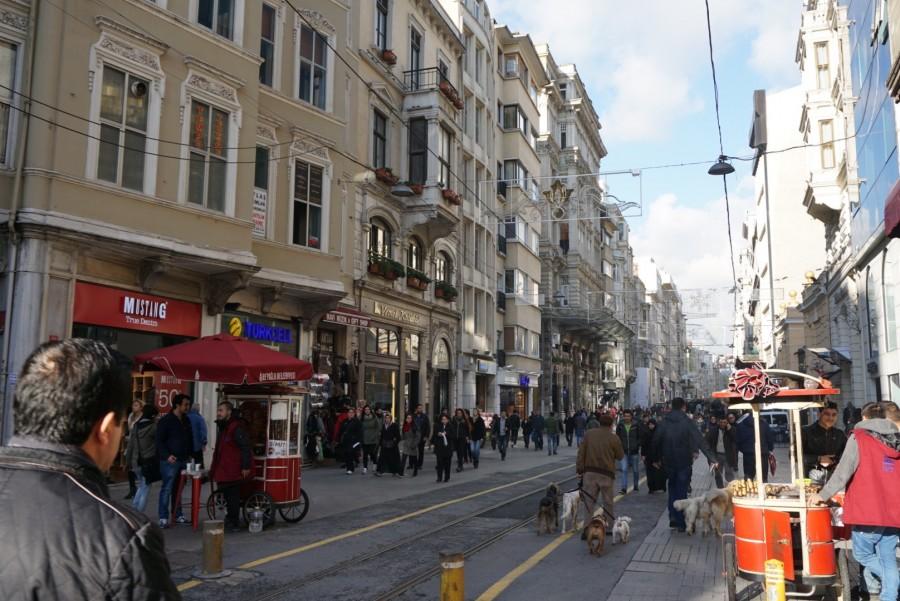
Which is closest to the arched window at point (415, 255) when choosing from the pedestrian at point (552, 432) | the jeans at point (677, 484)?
the pedestrian at point (552, 432)

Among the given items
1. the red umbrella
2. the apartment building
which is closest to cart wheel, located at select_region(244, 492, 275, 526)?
the red umbrella

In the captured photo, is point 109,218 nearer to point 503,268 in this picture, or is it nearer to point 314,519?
point 314,519

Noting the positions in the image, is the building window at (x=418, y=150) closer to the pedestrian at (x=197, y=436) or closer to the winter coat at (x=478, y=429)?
the winter coat at (x=478, y=429)

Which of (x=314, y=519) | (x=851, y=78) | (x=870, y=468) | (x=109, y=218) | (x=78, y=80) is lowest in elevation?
(x=314, y=519)

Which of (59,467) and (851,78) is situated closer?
(59,467)

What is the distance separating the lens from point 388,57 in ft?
88.9

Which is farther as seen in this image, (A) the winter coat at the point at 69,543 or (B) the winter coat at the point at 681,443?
(B) the winter coat at the point at 681,443

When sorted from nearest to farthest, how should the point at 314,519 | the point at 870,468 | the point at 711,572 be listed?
the point at 870,468
the point at 711,572
the point at 314,519

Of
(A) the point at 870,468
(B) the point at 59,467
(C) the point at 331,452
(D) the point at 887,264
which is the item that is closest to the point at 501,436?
(C) the point at 331,452

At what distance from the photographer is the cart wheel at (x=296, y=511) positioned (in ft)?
39.7

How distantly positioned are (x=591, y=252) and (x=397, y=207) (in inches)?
1480

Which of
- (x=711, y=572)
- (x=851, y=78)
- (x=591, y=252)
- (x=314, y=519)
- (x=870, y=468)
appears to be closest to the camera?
(x=870, y=468)

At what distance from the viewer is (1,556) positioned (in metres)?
1.90

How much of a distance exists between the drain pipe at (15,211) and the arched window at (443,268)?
19549 millimetres
